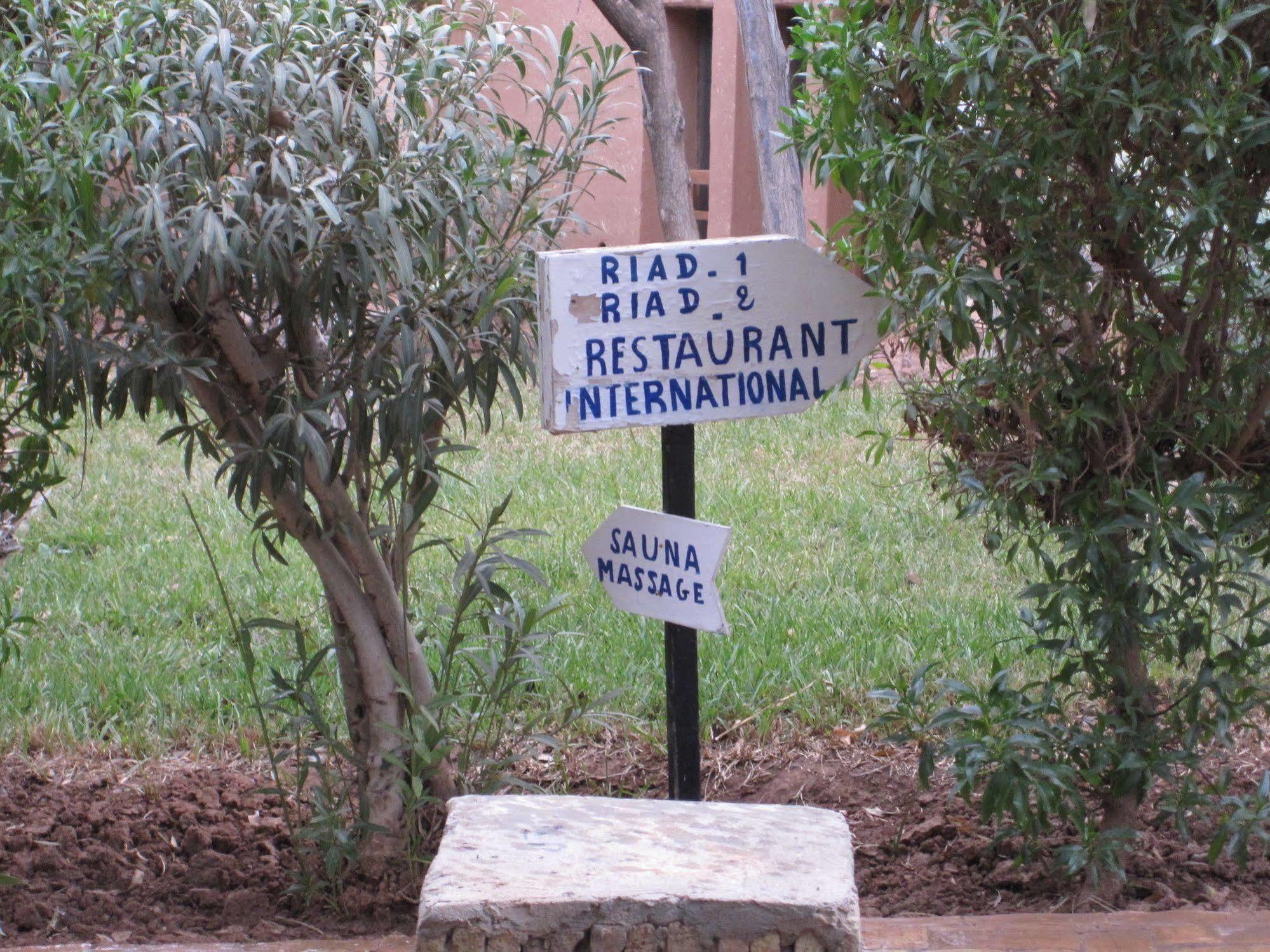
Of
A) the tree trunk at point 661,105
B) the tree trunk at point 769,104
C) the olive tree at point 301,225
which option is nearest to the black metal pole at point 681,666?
the olive tree at point 301,225

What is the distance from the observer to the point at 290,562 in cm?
612

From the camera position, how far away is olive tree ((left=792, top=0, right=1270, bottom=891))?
2945 mm

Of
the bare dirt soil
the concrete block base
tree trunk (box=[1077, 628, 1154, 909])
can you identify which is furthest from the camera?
the bare dirt soil

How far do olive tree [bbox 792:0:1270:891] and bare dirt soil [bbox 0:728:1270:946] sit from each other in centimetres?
31

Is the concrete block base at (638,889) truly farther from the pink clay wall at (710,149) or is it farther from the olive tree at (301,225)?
the pink clay wall at (710,149)

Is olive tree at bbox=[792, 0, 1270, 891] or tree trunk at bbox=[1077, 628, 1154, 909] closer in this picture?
olive tree at bbox=[792, 0, 1270, 891]

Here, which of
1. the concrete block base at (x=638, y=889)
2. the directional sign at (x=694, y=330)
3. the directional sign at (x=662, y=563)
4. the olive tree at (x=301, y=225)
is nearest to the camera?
the concrete block base at (x=638, y=889)

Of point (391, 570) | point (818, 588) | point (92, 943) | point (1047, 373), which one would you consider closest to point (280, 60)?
point (391, 570)

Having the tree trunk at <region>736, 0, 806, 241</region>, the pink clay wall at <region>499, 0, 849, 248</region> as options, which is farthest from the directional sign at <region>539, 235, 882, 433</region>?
the pink clay wall at <region>499, 0, 849, 248</region>

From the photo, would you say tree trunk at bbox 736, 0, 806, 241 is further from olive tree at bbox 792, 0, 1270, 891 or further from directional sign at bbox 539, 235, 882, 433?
directional sign at bbox 539, 235, 882, 433

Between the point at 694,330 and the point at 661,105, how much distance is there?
555 cm

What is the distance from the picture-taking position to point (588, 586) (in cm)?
569

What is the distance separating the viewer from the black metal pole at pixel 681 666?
320 centimetres

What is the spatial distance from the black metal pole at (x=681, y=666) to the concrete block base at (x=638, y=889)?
21.9 inches
